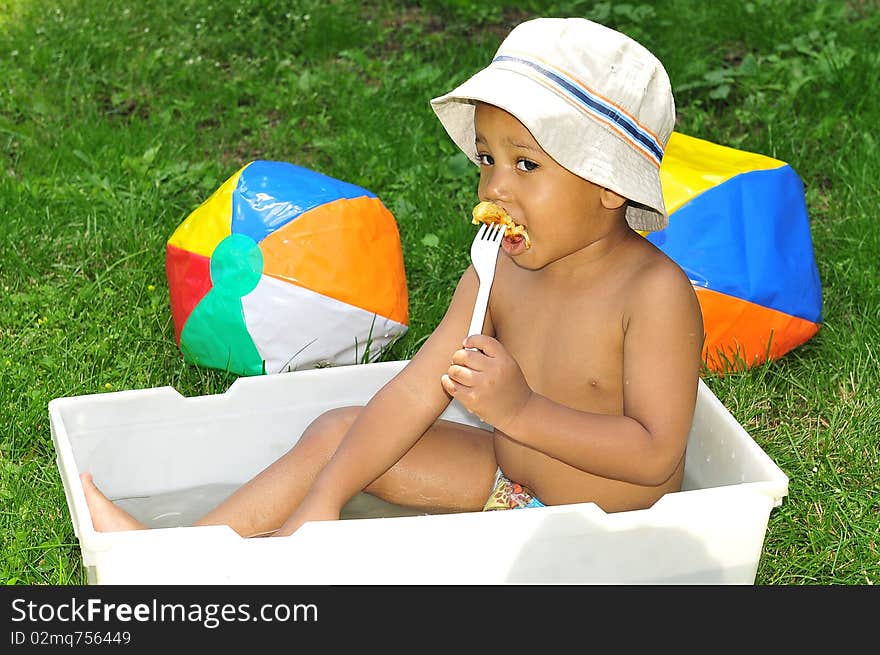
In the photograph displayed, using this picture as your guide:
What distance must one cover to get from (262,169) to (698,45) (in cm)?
184

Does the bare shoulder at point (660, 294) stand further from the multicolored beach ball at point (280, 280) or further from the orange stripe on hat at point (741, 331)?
the multicolored beach ball at point (280, 280)

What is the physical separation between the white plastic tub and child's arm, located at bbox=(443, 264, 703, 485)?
0.07m

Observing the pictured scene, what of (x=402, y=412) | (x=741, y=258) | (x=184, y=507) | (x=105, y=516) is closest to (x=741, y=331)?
(x=741, y=258)

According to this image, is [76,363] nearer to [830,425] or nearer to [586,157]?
[586,157]

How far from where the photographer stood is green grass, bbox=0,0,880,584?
238 cm

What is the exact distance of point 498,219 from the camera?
1823mm

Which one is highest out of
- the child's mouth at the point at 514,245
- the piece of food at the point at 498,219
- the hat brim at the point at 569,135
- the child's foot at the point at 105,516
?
the hat brim at the point at 569,135

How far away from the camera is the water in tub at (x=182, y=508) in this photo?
2.27m

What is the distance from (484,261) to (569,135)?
0.25 metres

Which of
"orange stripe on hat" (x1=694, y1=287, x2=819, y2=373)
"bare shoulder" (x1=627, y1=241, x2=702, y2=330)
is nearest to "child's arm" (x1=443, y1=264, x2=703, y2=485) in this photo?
"bare shoulder" (x1=627, y1=241, x2=702, y2=330)

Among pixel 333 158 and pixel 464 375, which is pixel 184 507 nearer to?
pixel 464 375

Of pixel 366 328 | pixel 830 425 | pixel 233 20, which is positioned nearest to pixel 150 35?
pixel 233 20

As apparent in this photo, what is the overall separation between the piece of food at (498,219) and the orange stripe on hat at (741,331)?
2.71 feet

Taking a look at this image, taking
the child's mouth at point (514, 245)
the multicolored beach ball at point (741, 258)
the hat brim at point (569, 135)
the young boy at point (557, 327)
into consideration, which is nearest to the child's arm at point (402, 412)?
the young boy at point (557, 327)
